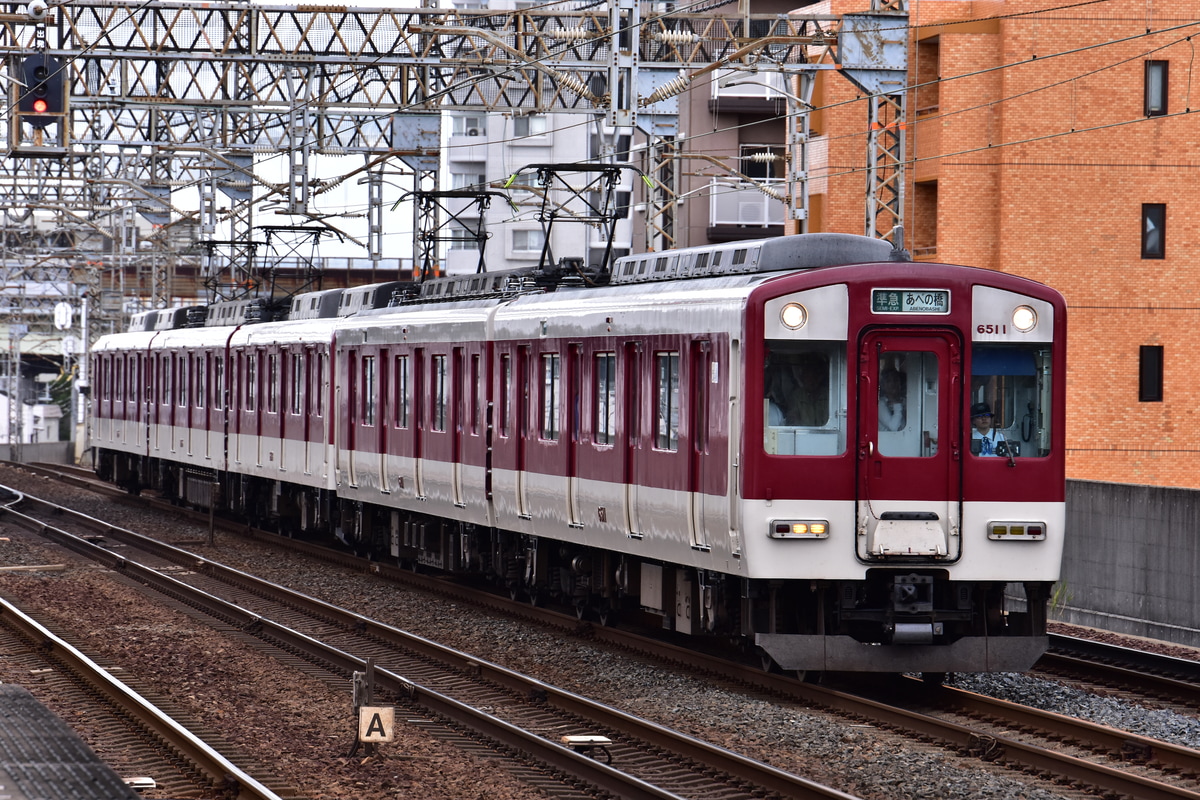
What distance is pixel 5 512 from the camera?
30984 millimetres

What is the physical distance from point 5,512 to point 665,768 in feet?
76.4

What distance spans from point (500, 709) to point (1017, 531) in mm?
3660

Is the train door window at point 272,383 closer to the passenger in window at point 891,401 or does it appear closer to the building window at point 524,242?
the passenger in window at point 891,401

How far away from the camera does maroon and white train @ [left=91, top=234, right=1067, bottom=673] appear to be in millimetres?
12094

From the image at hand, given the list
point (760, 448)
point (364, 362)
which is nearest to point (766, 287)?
point (760, 448)

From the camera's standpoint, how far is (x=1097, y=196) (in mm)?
30719

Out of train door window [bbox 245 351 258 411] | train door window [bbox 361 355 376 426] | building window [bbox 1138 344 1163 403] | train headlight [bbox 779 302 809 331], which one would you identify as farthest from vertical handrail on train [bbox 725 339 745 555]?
building window [bbox 1138 344 1163 403]

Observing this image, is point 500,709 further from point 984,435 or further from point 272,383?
A: point 272,383

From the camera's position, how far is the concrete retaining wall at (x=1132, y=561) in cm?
1585

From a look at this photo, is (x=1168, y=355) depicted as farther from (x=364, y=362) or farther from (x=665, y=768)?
(x=665, y=768)

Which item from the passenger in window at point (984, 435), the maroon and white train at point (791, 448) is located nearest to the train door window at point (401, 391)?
the maroon and white train at point (791, 448)

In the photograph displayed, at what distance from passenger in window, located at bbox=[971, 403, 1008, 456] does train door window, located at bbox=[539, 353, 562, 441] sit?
4554mm

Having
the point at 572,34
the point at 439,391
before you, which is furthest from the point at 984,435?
the point at 572,34

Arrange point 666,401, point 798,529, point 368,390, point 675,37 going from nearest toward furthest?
point 798,529
point 666,401
point 368,390
point 675,37
